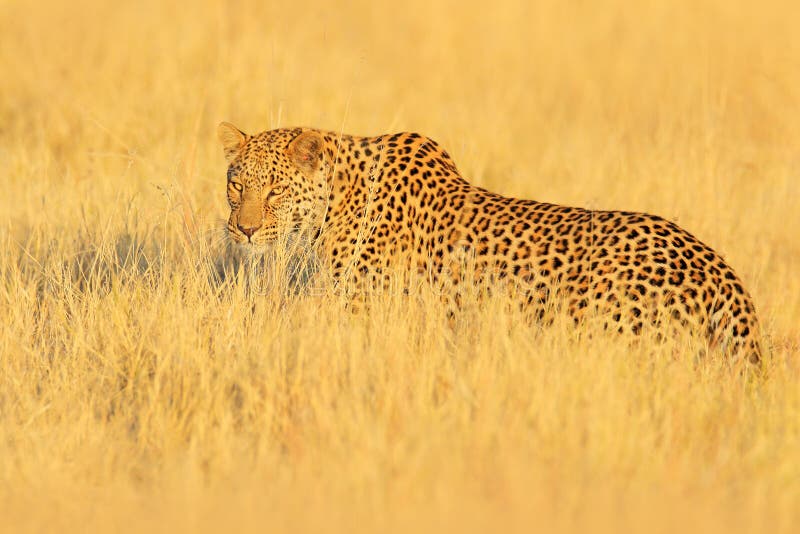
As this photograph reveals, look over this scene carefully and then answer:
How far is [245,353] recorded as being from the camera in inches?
237

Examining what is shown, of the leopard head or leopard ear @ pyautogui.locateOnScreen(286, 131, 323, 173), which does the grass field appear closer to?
the leopard head

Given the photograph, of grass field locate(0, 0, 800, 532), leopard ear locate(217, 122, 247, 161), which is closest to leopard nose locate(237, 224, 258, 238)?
grass field locate(0, 0, 800, 532)

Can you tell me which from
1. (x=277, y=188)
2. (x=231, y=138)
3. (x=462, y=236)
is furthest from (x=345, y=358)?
(x=231, y=138)

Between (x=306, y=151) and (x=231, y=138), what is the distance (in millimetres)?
603

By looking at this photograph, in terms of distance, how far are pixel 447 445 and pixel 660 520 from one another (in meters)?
0.91

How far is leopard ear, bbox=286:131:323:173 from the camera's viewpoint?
7.01m

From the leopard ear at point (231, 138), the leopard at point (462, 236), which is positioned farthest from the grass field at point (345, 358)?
the leopard ear at point (231, 138)

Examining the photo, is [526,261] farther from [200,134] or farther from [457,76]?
[457,76]

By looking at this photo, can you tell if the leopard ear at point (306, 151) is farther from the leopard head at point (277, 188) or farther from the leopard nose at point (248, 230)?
the leopard nose at point (248, 230)

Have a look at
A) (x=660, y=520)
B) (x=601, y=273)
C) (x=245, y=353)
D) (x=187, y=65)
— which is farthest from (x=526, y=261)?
(x=187, y=65)

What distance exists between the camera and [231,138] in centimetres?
740

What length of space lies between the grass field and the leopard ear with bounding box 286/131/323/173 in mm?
762

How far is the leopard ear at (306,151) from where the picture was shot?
7.01 meters

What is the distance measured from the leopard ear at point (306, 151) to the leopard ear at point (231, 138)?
414 millimetres
